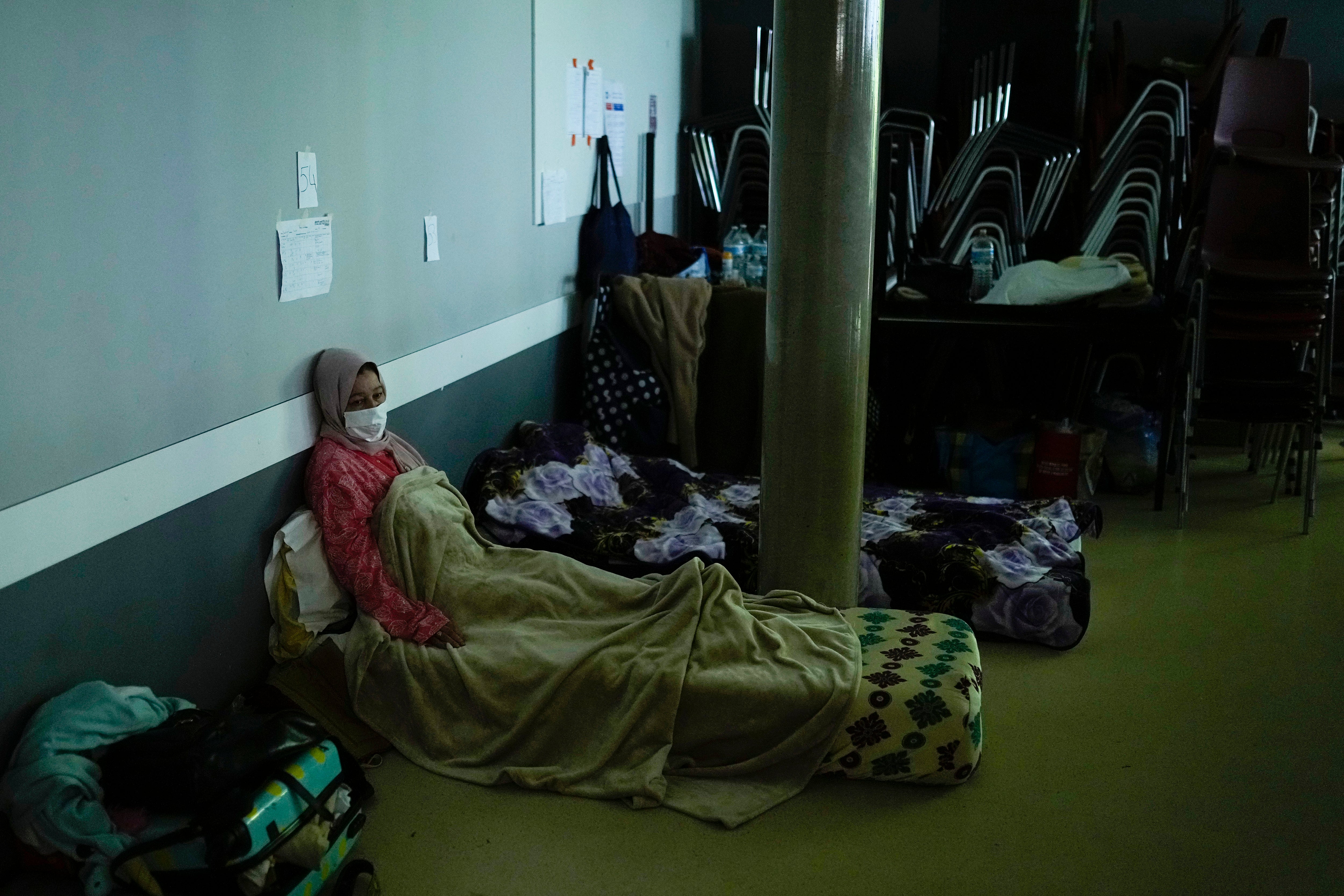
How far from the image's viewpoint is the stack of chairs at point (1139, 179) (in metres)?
6.44

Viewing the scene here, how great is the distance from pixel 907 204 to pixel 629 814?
4444 mm

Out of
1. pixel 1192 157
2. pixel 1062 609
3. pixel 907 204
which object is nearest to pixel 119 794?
pixel 1062 609

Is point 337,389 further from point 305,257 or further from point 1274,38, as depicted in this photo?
point 1274,38

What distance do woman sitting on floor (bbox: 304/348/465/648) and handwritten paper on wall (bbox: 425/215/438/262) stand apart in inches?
27.0

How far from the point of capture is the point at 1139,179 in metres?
6.98

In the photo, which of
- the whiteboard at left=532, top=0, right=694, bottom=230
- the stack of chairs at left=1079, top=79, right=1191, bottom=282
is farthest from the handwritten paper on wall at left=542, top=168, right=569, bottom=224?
the stack of chairs at left=1079, top=79, right=1191, bottom=282

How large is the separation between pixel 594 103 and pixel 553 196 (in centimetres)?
71

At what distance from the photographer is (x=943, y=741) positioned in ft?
9.64

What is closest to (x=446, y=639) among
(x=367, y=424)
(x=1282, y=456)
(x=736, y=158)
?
(x=367, y=424)

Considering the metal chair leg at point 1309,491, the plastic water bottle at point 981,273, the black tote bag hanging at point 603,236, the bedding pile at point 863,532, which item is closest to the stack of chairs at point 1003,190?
the plastic water bottle at point 981,273

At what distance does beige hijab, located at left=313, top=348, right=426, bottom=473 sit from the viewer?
331 centimetres

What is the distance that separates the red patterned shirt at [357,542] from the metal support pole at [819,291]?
1076 millimetres

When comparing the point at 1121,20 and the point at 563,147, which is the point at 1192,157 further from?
the point at 563,147

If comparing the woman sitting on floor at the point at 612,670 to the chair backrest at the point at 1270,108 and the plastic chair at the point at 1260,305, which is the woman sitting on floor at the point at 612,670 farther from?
the chair backrest at the point at 1270,108
